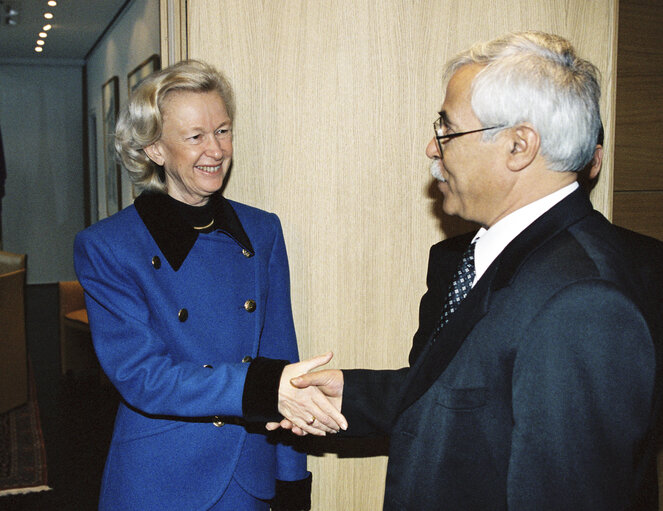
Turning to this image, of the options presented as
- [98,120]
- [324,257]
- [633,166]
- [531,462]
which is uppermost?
[98,120]

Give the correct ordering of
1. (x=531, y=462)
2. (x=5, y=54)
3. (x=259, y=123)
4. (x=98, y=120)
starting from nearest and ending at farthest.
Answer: (x=531, y=462)
(x=259, y=123)
(x=98, y=120)
(x=5, y=54)

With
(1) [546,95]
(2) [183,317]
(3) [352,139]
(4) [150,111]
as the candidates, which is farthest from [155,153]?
(1) [546,95]

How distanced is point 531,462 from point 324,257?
113cm

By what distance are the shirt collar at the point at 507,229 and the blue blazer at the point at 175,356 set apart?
0.65 m

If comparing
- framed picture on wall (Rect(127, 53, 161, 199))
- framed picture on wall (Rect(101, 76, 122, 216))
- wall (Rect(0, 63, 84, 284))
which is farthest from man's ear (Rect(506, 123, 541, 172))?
wall (Rect(0, 63, 84, 284))

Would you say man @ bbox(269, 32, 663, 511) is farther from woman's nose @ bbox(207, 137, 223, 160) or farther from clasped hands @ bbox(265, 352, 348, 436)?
woman's nose @ bbox(207, 137, 223, 160)

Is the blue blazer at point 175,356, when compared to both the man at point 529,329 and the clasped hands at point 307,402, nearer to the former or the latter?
the clasped hands at point 307,402

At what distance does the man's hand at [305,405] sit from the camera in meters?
1.65

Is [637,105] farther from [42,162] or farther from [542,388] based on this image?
[42,162]

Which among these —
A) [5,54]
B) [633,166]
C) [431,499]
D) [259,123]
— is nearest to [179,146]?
[259,123]

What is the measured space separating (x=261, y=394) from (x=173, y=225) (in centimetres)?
50

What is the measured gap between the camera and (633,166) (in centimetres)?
223

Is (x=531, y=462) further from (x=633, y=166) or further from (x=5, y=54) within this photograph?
(x=5, y=54)

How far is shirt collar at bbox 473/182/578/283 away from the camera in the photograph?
50.8 inches
